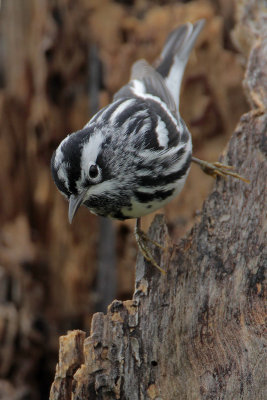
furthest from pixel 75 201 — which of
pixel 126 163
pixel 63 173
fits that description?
pixel 126 163

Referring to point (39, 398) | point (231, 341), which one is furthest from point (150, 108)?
point (39, 398)

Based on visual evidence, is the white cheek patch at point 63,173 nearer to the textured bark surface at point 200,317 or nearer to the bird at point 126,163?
the bird at point 126,163

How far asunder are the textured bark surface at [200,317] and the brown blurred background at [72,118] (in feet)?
5.12

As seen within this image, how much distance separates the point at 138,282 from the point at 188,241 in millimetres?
447

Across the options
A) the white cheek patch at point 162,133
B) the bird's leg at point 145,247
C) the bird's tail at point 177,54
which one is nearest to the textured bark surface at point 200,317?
the bird's leg at point 145,247

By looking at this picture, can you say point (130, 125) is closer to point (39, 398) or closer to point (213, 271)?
point (213, 271)

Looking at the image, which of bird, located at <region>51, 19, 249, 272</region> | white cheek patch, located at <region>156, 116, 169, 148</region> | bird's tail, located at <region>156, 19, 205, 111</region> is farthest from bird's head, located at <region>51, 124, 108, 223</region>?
bird's tail, located at <region>156, 19, 205, 111</region>

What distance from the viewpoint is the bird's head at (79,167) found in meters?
3.27

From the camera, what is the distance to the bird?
131 inches

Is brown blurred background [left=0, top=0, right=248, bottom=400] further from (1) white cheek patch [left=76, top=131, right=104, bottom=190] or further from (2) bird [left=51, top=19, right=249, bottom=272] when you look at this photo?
(1) white cheek patch [left=76, top=131, right=104, bottom=190]

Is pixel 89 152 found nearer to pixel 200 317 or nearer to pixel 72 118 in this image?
pixel 200 317

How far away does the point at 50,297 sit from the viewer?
539cm

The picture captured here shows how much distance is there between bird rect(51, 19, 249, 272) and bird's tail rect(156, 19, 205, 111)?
29.6 inches

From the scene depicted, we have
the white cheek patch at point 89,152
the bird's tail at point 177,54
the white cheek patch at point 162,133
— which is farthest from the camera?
the bird's tail at point 177,54
